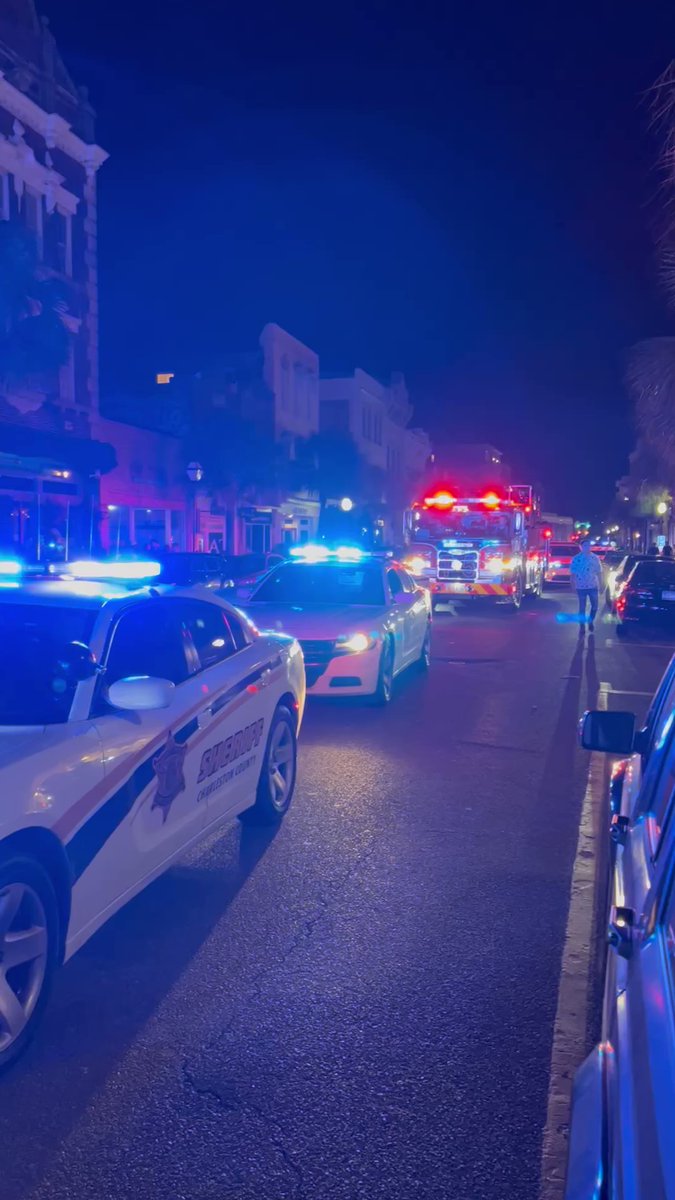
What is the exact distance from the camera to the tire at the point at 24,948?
3.49 m

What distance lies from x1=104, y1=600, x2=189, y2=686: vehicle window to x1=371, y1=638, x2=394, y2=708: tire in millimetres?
5429

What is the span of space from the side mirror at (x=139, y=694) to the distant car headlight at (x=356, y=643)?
609 cm

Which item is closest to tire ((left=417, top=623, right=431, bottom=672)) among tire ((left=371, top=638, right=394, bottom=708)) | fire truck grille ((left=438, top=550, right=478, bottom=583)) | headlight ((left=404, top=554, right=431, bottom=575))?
tire ((left=371, top=638, right=394, bottom=708))

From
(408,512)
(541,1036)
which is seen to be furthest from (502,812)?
(408,512)

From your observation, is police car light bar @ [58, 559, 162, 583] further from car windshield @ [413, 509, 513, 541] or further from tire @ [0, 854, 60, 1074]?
car windshield @ [413, 509, 513, 541]

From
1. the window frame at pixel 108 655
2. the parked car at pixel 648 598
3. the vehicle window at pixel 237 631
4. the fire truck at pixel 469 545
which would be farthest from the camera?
the fire truck at pixel 469 545

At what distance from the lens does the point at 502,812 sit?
7.04 metres

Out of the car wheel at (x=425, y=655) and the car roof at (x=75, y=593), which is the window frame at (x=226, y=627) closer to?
the car roof at (x=75, y=593)

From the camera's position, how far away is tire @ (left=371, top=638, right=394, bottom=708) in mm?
10766

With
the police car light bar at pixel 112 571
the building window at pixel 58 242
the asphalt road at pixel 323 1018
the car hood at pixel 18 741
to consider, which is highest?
the building window at pixel 58 242

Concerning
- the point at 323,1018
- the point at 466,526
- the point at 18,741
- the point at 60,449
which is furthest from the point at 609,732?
the point at 60,449

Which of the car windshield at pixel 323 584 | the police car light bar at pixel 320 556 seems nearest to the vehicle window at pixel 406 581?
the police car light bar at pixel 320 556

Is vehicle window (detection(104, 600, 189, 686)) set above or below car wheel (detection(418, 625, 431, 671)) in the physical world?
above

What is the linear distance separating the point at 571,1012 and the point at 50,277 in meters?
26.4
